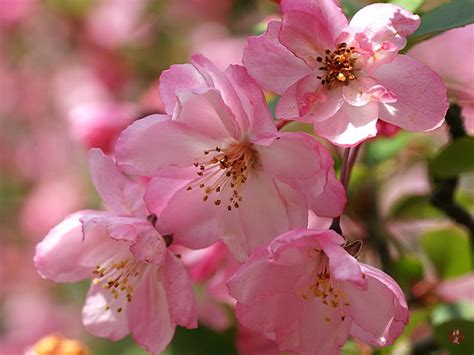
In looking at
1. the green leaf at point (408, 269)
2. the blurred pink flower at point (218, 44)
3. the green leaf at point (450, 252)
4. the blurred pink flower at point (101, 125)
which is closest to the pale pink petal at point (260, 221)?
the green leaf at point (408, 269)

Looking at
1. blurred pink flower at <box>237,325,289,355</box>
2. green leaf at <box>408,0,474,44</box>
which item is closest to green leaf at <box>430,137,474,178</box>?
green leaf at <box>408,0,474,44</box>

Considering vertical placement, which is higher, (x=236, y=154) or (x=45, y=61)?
(x=236, y=154)

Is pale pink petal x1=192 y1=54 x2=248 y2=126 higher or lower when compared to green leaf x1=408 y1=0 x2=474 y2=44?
higher

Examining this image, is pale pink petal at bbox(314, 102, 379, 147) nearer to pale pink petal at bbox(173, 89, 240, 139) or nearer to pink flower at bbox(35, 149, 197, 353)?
pale pink petal at bbox(173, 89, 240, 139)

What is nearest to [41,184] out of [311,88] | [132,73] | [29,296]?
[29,296]

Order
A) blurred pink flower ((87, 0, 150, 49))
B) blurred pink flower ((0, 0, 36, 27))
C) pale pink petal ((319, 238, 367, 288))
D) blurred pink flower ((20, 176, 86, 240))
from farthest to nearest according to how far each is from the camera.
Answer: blurred pink flower ((0, 0, 36, 27))
blurred pink flower ((20, 176, 86, 240))
blurred pink flower ((87, 0, 150, 49))
pale pink petal ((319, 238, 367, 288))

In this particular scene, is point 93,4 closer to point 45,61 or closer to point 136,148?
point 45,61

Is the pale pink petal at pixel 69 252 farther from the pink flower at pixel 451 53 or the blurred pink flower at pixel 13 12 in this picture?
the blurred pink flower at pixel 13 12
